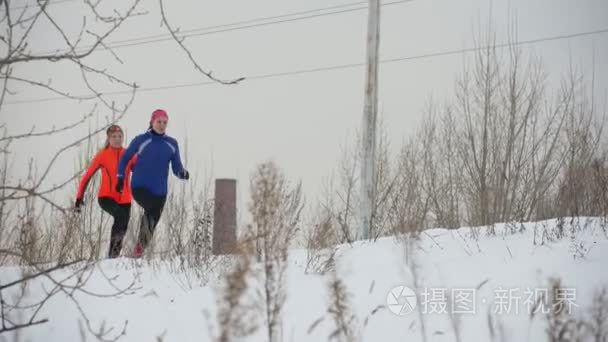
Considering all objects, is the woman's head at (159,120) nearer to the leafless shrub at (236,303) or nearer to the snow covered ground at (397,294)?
the snow covered ground at (397,294)

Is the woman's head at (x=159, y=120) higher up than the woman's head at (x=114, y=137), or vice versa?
the woman's head at (x=159, y=120)

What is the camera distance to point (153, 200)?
6684mm

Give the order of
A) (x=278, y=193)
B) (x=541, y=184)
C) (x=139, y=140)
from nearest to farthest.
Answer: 1. (x=278, y=193)
2. (x=139, y=140)
3. (x=541, y=184)

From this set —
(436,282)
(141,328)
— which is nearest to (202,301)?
(141,328)

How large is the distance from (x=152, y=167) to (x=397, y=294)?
364cm

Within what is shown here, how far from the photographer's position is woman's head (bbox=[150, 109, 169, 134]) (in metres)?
6.72

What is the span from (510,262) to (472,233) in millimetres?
1212

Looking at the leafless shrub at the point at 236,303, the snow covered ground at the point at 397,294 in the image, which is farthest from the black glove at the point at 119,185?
the leafless shrub at the point at 236,303

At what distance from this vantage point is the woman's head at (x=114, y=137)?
265 inches

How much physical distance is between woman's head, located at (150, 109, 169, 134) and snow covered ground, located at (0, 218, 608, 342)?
A: 5.29 feet

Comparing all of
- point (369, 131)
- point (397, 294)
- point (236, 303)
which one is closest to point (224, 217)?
point (397, 294)

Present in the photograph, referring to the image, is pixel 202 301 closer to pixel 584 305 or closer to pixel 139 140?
pixel 584 305

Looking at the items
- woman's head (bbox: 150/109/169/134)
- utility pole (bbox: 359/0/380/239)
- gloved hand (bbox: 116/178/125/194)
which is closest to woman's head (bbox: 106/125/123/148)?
woman's head (bbox: 150/109/169/134)

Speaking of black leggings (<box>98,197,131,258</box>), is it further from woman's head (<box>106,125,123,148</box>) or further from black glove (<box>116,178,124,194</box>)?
woman's head (<box>106,125,123,148</box>)
